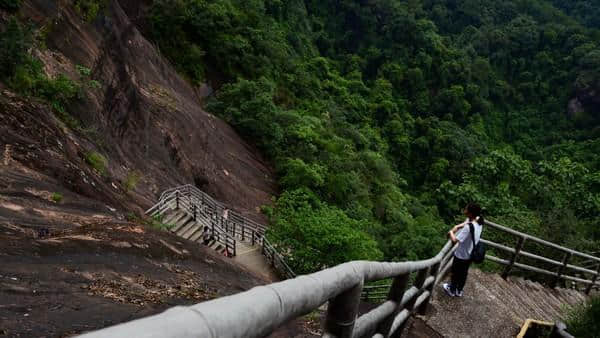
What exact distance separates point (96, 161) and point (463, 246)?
807cm

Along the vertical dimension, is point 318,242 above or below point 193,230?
above

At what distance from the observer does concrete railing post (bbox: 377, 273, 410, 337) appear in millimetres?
2742

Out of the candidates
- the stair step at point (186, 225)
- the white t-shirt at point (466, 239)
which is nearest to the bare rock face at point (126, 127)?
the stair step at point (186, 225)

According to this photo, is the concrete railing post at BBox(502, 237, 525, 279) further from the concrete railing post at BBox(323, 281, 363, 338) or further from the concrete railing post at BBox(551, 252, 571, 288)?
the concrete railing post at BBox(323, 281, 363, 338)

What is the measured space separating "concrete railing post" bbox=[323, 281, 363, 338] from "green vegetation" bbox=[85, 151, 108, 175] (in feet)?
31.8

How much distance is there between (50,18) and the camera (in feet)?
45.5

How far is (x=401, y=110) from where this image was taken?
4981 centimetres

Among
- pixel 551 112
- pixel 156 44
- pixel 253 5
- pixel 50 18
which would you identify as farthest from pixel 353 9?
pixel 50 18

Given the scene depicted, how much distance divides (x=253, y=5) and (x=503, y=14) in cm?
5335

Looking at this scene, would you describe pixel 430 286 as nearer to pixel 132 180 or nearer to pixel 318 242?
pixel 318 242

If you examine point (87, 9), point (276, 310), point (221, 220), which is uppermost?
point (276, 310)

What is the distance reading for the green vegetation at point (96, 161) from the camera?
10.2 m

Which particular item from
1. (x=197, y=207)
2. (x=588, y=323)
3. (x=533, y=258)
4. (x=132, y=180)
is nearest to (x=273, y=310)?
(x=588, y=323)

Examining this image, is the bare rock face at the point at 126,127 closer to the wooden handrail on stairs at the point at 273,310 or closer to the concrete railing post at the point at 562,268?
the wooden handrail on stairs at the point at 273,310
